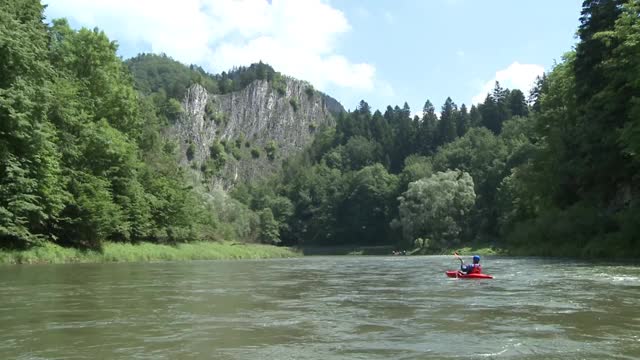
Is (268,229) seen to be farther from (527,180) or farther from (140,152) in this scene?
(527,180)

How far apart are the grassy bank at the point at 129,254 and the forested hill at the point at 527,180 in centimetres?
3111

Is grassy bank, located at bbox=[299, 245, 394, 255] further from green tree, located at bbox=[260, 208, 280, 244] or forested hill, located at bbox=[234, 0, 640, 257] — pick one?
green tree, located at bbox=[260, 208, 280, 244]

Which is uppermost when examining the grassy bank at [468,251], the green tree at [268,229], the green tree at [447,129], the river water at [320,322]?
the green tree at [447,129]

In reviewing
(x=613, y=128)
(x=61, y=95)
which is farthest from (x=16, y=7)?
(x=613, y=128)

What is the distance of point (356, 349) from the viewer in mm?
9469

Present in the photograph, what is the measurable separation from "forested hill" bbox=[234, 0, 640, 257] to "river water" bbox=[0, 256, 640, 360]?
80.9 ft

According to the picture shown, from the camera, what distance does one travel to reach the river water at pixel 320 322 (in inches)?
365

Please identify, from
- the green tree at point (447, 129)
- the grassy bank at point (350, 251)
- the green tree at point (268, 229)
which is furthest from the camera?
the green tree at point (447, 129)

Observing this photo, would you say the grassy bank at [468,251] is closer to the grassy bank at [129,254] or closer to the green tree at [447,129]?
the grassy bank at [129,254]

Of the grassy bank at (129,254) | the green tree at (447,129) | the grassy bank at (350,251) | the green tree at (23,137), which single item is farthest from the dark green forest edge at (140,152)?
the green tree at (447,129)

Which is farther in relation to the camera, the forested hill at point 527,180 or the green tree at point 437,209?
the green tree at point 437,209

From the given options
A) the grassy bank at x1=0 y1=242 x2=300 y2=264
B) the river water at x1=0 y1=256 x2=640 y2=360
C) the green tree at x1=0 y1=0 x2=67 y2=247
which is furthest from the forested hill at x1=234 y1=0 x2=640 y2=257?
the green tree at x1=0 y1=0 x2=67 y2=247

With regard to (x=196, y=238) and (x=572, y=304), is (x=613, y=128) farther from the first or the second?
(x=196, y=238)

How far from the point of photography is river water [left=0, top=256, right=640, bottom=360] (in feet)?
30.4
